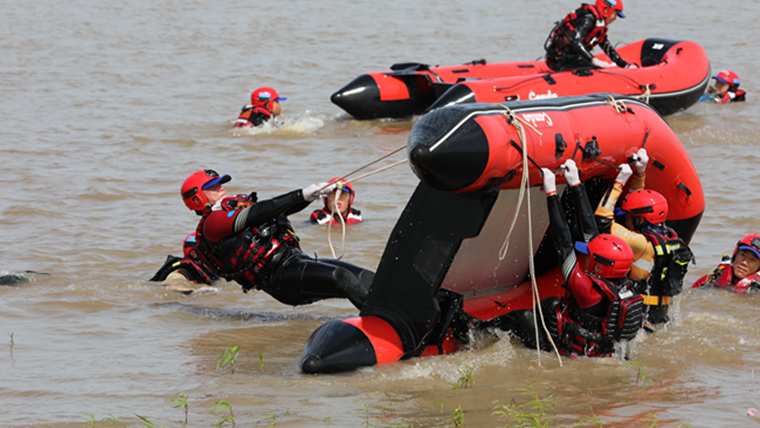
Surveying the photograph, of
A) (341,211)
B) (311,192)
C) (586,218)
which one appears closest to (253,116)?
(341,211)

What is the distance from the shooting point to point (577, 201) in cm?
505

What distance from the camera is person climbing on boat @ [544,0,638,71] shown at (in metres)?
12.1

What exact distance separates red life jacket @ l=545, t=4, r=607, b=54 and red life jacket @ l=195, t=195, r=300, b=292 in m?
7.42

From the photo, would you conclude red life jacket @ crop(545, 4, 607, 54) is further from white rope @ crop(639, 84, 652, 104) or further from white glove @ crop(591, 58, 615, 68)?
white rope @ crop(639, 84, 652, 104)

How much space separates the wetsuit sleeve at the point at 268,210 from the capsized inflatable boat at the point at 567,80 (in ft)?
22.0

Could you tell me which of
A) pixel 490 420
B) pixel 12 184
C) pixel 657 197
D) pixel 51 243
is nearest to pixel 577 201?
pixel 657 197

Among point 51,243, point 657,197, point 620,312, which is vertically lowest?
point 51,243

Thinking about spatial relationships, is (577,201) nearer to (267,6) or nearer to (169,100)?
(169,100)

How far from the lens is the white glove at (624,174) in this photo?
5.21 metres

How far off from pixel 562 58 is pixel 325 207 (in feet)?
17.3

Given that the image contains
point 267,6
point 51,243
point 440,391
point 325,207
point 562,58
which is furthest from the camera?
point 267,6

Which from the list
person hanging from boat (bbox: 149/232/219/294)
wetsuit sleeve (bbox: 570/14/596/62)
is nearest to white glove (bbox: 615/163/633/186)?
person hanging from boat (bbox: 149/232/219/294)

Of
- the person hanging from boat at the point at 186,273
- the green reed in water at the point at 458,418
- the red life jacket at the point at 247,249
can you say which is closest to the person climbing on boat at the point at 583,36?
the person hanging from boat at the point at 186,273

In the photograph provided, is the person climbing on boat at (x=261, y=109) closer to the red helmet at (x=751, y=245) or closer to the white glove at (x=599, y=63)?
the white glove at (x=599, y=63)
